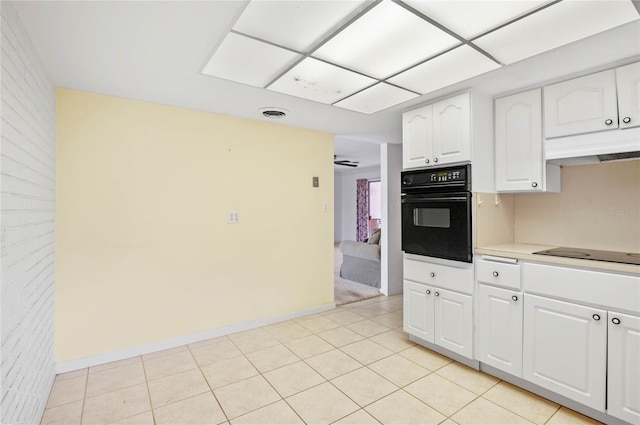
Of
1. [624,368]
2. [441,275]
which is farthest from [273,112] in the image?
[624,368]

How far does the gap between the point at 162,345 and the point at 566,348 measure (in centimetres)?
306

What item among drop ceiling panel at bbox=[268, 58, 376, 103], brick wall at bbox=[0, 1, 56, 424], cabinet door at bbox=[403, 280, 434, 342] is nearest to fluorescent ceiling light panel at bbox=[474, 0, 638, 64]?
drop ceiling panel at bbox=[268, 58, 376, 103]

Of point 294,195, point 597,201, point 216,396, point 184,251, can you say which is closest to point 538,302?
point 597,201

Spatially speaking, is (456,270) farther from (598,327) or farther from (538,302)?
(598,327)

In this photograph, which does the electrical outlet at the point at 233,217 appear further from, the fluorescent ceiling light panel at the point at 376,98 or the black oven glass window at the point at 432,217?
the black oven glass window at the point at 432,217

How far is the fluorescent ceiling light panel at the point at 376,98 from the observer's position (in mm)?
2343

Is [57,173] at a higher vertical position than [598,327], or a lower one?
higher

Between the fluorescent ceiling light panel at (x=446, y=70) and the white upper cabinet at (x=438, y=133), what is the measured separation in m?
0.24

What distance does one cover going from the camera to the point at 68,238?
7.68 feet

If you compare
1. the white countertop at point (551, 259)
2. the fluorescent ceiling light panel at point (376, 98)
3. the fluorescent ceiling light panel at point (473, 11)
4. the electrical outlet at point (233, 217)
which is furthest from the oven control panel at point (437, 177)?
the electrical outlet at point (233, 217)

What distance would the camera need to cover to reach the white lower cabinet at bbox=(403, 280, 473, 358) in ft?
7.71

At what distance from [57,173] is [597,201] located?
4057 millimetres

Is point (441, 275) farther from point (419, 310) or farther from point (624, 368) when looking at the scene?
point (624, 368)

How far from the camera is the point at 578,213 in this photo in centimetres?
234
